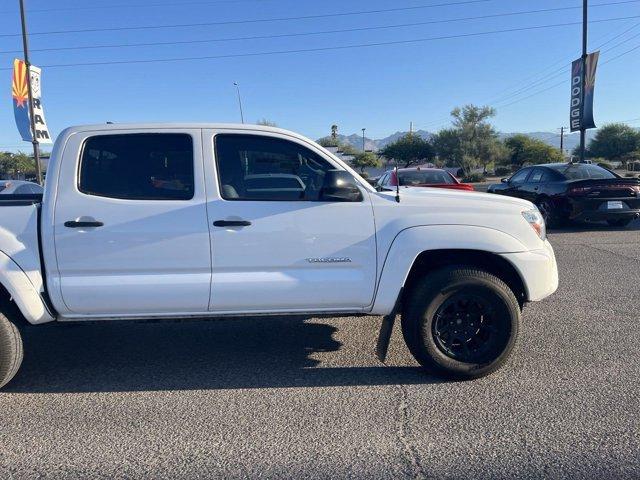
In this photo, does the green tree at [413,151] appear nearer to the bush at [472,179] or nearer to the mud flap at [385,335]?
the bush at [472,179]

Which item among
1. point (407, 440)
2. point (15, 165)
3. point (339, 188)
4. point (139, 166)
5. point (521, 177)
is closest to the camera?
point (407, 440)

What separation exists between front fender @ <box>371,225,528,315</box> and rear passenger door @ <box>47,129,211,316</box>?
4.30ft

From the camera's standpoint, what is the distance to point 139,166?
4.02 meters

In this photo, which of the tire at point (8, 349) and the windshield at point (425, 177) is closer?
the tire at point (8, 349)

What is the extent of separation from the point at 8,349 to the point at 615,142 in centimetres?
6310

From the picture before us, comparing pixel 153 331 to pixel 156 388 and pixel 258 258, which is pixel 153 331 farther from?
pixel 258 258

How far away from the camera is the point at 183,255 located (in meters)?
3.89

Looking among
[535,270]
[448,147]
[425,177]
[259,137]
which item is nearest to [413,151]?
[448,147]

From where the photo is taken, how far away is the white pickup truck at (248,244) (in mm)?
3828

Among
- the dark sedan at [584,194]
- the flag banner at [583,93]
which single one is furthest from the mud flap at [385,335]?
the flag banner at [583,93]

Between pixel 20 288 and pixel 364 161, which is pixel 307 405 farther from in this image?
pixel 364 161

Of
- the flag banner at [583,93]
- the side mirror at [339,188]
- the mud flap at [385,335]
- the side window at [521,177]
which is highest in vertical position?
the flag banner at [583,93]

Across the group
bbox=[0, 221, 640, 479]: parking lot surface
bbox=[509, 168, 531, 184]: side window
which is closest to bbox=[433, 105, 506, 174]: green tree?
bbox=[509, 168, 531, 184]: side window

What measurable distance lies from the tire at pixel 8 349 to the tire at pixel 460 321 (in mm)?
2863
